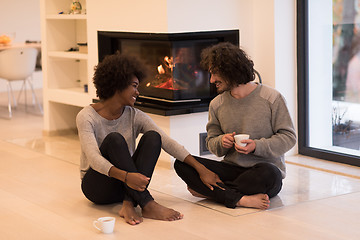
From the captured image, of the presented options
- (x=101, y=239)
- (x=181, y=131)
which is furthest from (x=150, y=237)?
(x=181, y=131)

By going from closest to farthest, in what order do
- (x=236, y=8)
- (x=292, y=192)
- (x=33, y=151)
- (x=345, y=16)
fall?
(x=292, y=192) < (x=345, y=16) < (x=236, y=8) < (x=33, y=151)

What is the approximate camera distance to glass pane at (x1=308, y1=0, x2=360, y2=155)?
13.7 ft

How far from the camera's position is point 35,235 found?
9.37 ft

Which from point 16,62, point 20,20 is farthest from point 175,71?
point 20,20

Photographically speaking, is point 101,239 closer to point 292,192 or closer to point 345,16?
point 292,192

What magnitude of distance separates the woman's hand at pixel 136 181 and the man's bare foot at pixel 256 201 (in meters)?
0.56

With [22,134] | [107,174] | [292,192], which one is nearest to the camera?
[107,174]

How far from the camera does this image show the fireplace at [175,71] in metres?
4.28

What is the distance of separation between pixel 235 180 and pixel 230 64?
0.60 m

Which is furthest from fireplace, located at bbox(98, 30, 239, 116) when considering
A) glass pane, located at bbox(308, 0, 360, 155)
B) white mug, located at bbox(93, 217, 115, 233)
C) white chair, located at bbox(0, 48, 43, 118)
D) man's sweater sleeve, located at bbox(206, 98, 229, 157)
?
white chair, located at bbox(0, 48, 43, 118)

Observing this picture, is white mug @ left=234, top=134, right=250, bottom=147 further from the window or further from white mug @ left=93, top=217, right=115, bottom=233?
the window

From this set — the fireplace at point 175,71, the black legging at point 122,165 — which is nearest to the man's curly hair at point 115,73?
the black legging at point 122,165

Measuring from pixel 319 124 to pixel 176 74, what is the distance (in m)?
1.10

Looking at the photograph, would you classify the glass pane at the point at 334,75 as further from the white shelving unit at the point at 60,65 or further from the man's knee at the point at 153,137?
the white shelving unit at the point at 60,65
